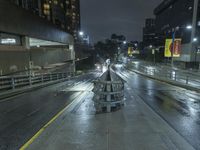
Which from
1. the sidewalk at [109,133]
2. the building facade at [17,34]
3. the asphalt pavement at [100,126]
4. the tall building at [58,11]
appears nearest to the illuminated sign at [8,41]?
the building facade at [17,34]

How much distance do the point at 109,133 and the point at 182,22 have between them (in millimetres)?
82809

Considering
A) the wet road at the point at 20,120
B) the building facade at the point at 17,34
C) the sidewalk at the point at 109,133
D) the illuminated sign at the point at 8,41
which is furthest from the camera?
the illuminated sign at the point at 8,41

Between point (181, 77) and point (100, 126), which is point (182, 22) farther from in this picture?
point (100, 126)

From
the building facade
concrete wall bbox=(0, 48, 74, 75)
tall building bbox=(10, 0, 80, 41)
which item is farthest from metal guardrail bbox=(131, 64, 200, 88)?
tall building bbox=(10, 0, 80, 41)

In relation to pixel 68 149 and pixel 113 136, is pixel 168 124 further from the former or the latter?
pixel 68 149

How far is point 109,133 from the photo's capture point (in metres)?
5.08

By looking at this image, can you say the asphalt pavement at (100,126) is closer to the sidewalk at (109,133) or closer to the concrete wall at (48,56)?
the sidewalk at (109,133)

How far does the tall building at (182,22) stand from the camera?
2302 inches

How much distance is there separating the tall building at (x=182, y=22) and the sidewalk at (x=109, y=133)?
4208 centimetres

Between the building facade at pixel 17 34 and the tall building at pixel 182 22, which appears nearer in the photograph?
the building facade at pixel 17 34

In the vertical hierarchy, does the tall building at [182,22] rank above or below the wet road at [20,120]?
above

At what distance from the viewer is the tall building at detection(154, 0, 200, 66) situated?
58469 millimetres

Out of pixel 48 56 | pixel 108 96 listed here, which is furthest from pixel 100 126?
pixel 48 56

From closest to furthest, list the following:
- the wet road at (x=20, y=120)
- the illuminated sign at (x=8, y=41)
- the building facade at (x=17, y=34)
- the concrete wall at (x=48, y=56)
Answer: the wet road at (x=20, y=120), the building facade at (x=17, y=34), the illuminated sign at (x=8, y=41), the concrete wall at (x=48, y=56)
